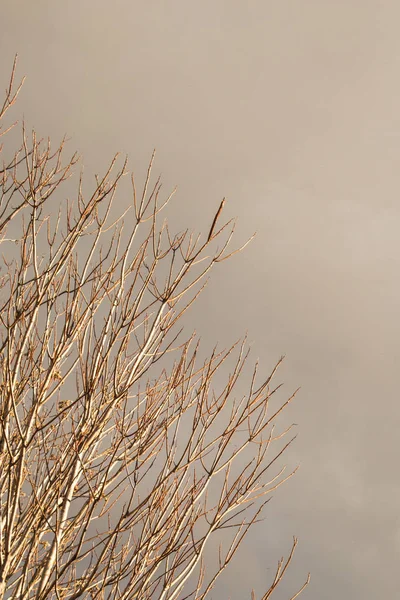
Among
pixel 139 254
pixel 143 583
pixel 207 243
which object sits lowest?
pixel 143 583

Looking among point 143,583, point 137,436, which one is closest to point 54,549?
point 143,583

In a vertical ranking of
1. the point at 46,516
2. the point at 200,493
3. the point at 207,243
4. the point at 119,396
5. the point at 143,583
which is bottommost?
the point at 143,583

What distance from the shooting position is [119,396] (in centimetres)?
315

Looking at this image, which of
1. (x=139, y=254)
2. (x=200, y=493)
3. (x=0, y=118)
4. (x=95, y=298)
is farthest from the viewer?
(x=0, y=118)

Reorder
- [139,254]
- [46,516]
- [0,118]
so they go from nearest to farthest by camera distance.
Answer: [46,516], [139,254], [0,118]

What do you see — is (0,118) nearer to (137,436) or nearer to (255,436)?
(137,436)

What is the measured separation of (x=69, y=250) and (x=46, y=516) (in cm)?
141

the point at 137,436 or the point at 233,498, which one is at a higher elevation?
the point at 137,436

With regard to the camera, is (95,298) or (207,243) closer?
(207,243)

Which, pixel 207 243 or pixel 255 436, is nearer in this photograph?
pixel 207 243

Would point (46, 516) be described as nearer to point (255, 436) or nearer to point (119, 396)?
Answer: point (119, 396)

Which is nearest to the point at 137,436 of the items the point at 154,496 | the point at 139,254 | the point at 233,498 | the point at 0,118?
the point at 154,496

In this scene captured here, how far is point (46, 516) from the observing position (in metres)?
3.04

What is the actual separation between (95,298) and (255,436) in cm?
121
